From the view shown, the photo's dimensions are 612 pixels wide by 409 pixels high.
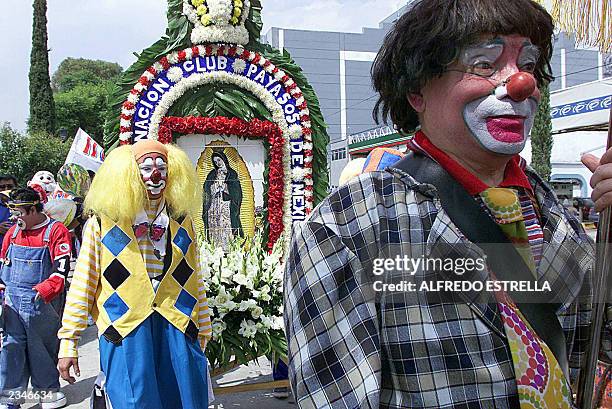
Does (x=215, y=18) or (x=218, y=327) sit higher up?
(x=215, y=18)

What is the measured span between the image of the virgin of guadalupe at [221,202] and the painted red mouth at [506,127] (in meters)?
4.32

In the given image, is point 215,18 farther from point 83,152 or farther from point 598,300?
point 598,300

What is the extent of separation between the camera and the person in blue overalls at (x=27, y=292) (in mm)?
4512

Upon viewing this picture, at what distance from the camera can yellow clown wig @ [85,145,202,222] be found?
10.4 ft

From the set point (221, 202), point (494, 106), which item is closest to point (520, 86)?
point (494, 106)

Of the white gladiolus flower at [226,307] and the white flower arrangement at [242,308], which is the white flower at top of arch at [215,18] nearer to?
the white flower arrangement at [242,308]

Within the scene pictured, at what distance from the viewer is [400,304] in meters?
1.26

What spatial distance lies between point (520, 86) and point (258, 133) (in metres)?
4.34

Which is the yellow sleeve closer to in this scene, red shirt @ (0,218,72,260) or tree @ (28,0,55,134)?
red shirt @ (0,218,72,260)

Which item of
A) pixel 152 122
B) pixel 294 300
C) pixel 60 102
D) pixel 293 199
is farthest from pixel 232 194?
pixel 60 102

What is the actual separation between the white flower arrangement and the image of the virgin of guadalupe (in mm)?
1320

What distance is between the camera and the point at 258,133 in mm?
5570

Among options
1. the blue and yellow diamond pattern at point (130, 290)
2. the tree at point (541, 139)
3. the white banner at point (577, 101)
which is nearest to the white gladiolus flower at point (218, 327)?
the blue and yellow diamond pattern at point (130, 290)

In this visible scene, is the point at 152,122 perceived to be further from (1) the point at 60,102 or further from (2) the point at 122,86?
(1) the point at 60,102
